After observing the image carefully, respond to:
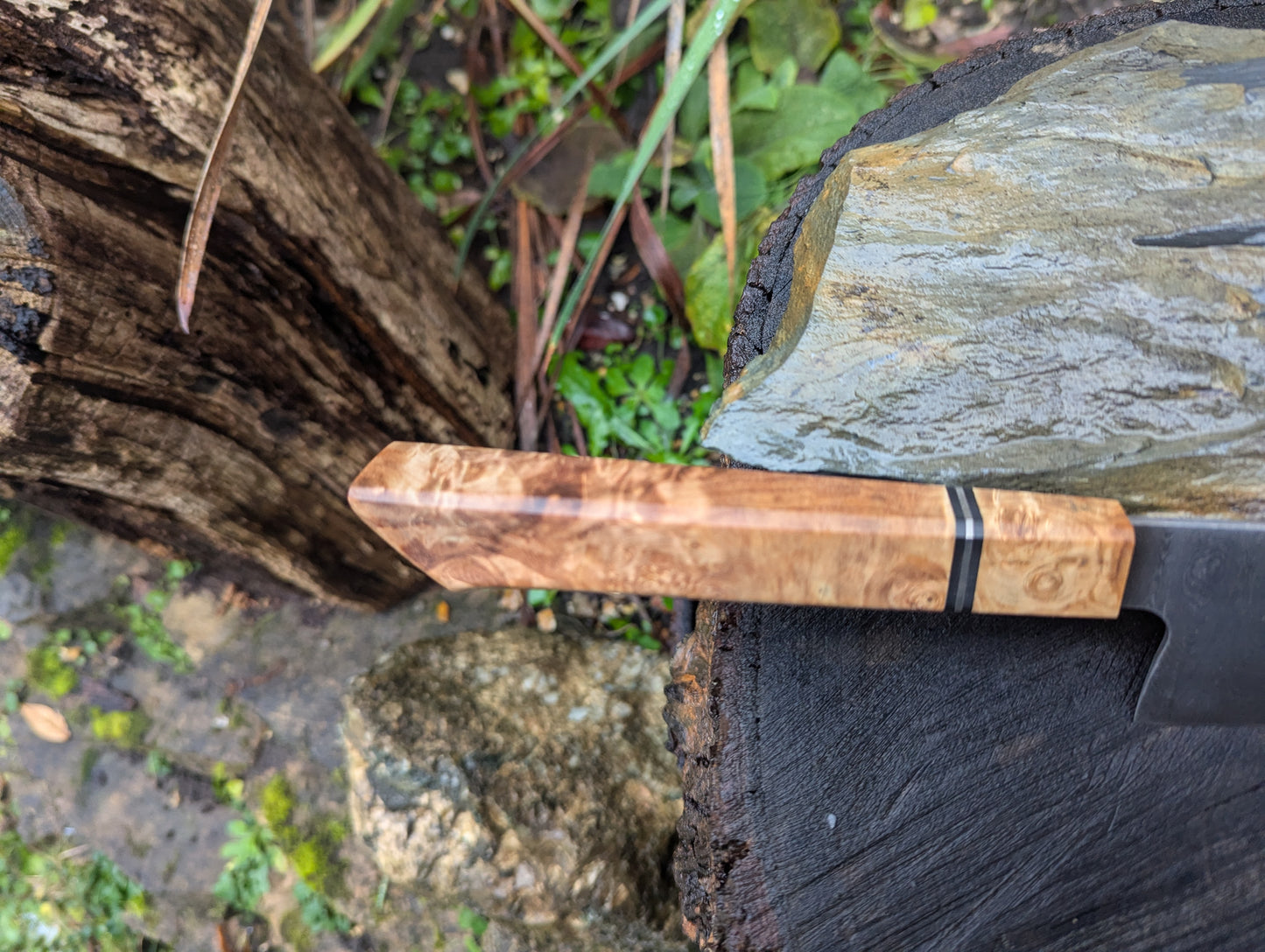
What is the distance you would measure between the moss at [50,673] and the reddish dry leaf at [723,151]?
226 centimetres

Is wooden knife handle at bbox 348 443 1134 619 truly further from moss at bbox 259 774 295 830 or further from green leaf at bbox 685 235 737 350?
moss at bbox 259 774 295 830

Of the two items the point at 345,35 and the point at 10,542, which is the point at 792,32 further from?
the point at 10,542

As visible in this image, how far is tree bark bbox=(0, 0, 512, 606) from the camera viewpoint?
4.22 feet

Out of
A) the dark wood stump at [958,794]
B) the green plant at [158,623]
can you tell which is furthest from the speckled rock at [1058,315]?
the green plant at [158,623]

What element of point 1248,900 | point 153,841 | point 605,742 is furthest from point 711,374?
point 153,841

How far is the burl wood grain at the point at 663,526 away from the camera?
1.03 m

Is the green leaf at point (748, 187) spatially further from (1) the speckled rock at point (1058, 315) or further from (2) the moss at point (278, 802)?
(2) the moss at point (278, 802)

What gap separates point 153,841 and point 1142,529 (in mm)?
2707

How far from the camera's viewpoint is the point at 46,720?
2.44m

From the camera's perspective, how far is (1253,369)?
1165 millimetres

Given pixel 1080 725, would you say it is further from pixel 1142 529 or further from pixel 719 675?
pixel 719 675

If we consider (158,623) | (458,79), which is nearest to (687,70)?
(458,79)

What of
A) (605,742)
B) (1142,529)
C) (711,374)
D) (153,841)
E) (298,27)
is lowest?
(153,841)

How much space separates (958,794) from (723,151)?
1.59 m
